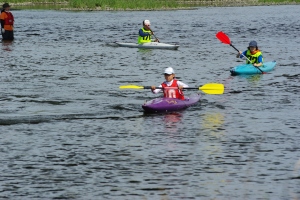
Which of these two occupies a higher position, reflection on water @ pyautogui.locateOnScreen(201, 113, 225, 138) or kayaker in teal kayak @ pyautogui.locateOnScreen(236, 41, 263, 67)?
kayaker in teal kayak @ pyautogui.locateOnScreen(236, 41, 263, 67)

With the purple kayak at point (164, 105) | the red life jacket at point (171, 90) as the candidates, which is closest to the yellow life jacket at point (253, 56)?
the purple kayak at point (164, 105)

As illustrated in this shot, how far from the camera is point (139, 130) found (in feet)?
59.5

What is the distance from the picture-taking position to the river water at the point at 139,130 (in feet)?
44.3

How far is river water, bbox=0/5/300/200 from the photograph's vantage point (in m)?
13.5

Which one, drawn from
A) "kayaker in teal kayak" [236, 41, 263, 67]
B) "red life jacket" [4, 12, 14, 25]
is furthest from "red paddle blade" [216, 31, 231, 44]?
"red life jacket" [4, 12, 14, 25]

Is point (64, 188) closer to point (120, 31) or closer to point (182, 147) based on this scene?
point (182, 147)

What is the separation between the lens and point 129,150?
16156mm

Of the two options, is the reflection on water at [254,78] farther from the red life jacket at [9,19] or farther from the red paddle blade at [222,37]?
the red life jacket at [9,19]

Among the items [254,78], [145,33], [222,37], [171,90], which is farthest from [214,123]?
[145,33]

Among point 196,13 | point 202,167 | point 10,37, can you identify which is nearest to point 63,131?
point 202,167

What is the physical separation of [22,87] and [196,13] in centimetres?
4880

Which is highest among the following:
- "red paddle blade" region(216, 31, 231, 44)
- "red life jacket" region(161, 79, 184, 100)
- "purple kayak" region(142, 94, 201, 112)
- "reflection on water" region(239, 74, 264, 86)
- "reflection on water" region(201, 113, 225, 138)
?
"red paddle blade" region(216, 31, 231, 44)

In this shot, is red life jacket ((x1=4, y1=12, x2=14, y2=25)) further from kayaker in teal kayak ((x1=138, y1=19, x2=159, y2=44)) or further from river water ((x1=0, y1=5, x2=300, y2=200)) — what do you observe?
kayaker in teal kayak ((x1=138, y1=19, x2=159, y2=44))

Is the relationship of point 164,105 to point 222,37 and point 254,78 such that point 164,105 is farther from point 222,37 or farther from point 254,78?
point 222,37
